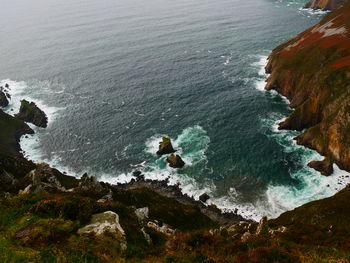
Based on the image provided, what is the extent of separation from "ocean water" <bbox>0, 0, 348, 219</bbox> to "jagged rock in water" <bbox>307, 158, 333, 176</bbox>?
149 centimetres

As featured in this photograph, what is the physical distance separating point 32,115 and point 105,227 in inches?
3893

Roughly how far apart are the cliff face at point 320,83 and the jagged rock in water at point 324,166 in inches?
97.4

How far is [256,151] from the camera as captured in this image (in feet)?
260

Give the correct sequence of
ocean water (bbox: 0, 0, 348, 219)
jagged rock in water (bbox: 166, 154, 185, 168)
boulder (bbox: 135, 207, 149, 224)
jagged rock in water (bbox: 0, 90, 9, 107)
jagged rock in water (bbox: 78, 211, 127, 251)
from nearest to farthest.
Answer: jagged rock in water (bbox: 78, 211, 127, 251) → boulder (bbox: 135, 207, 149, 224) → ocean water (bbox: 0, 0, 348, 219) → jagged rock in water (bbox: 166, 154, 185, 168) → jagged rock in water (bbox: 0, 90, 9, 107)

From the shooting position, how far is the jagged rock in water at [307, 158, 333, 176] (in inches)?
2687

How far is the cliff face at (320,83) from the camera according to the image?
71.0 meters

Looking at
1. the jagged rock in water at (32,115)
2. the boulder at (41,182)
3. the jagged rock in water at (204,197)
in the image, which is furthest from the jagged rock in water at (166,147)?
the jagged rock in water at (32,115)

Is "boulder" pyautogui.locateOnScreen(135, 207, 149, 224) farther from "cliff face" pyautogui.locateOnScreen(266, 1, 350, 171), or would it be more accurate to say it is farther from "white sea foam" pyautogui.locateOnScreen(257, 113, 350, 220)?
"cliff face" pyautogui.locateOnScreen(266, 1, 350, 171)

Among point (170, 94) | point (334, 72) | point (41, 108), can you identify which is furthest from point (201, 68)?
point (41, 108)

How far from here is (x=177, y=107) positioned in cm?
10475

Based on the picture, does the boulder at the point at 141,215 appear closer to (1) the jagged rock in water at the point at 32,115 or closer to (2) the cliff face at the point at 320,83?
(2) the cliff face at the point at 320,83

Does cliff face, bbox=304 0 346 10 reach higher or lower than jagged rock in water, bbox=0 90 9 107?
higher

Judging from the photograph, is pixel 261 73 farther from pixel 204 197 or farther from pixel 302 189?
pixel 204 197

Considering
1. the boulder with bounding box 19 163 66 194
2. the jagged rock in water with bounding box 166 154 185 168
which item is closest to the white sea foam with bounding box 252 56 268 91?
the jagged rock in water with bounding box 166 154 185 168
